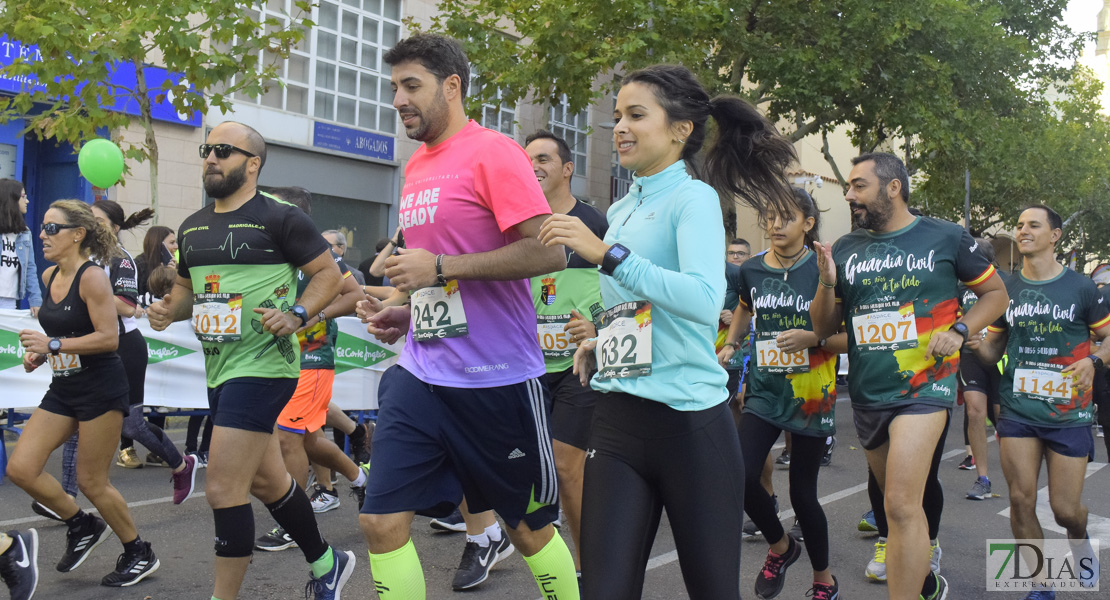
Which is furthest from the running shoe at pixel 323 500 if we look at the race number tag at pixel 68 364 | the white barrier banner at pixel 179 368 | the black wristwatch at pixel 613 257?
the black wristwatch at pixel 613 257

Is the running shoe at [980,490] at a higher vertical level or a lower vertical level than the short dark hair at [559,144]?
lower

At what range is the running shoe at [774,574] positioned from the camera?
16.2ft

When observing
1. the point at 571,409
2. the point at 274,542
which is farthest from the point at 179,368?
the point at 571,409

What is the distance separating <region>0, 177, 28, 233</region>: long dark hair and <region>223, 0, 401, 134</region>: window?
30.9ft

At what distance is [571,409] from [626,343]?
2164 mm

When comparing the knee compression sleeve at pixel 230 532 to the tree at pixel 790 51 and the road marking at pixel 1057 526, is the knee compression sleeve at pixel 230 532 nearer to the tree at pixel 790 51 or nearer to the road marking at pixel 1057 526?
the road marking at pixel 1057 526

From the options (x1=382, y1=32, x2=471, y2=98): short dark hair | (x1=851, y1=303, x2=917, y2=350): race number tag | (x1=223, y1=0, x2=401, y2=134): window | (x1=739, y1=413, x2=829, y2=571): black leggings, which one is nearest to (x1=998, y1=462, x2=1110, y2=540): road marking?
(x1=739, y1=413, x2=829, y2=571): black leggings

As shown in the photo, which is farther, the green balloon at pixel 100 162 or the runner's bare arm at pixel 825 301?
the green balloon at pixel 100 162

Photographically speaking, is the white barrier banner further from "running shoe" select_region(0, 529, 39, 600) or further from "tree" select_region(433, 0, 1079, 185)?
"tree" select_region(433, 0, 1079, 185)

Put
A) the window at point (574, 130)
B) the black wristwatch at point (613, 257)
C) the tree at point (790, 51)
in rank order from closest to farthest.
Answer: the black wristwatch at point (613, 257)
the tree at point (790, 51)
the window at point (574, 130)

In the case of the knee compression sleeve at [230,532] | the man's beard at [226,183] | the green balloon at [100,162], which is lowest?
the knee compression sleeve at [230,532]

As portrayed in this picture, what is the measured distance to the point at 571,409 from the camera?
16.7 ft

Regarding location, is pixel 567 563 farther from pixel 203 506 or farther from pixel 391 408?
pixel 203 506

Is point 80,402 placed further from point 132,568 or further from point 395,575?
point 395,575
